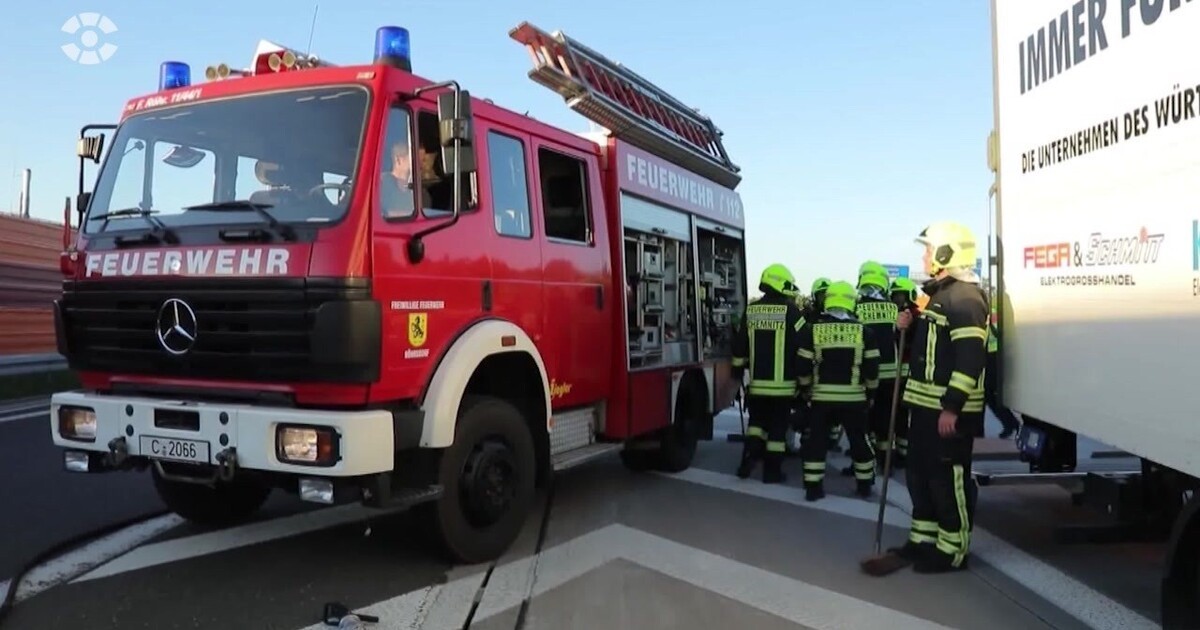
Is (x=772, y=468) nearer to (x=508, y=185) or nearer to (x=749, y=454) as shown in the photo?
(x=749, y=454)

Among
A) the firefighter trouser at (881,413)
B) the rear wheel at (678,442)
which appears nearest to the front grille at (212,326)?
the rear wheel at (678,442)

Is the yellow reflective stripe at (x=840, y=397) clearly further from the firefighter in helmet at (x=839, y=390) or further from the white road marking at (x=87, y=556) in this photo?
Answer: the white road marking at (x=87, y=556)

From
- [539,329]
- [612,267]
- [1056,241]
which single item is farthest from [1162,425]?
[612,267]

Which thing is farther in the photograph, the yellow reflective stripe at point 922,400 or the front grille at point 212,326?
the yellow reflective stripe at point 922,400

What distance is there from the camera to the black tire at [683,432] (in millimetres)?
7883

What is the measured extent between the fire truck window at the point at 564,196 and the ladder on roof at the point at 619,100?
575 millimetres

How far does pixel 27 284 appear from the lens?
13.6m

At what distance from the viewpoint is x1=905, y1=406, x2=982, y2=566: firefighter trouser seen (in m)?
5.10

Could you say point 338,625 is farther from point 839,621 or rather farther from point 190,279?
point 839,621

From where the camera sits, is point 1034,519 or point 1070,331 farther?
point 1034,519

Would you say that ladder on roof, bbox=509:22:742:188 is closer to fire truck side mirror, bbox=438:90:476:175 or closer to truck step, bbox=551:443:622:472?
fire truck side mirror, bbox=438:90:476:175

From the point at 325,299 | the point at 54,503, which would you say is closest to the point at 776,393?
the point at 325,299

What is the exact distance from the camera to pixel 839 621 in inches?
168

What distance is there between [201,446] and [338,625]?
1.09 m
